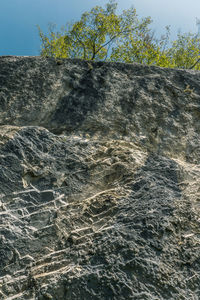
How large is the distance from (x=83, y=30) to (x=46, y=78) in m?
16.8

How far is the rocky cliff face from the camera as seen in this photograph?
450 centimetres

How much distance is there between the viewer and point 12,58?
25.2ft

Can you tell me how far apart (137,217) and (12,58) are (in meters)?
4.64

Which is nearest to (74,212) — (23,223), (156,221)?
(23,223)

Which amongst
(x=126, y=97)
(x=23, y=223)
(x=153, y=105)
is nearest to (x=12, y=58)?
(x=126, y=97)

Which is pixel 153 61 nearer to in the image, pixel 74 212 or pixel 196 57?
pixel 196 57

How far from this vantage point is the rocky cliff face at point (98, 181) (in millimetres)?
4496

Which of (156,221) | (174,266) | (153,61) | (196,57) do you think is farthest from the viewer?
(196,57)

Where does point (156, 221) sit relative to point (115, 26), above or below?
below

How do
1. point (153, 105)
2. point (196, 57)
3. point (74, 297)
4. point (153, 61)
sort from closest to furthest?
point (74, 297) < point (153, 105) < point (153, 61) < point (196, 57)

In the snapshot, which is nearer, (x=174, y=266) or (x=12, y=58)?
(x=174, y=266)

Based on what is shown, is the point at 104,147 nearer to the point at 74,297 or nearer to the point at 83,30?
the point at 74,297

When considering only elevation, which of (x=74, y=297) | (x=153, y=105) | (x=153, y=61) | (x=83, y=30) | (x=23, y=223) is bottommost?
(x=74, y=297)

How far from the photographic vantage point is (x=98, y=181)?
19.3ft
